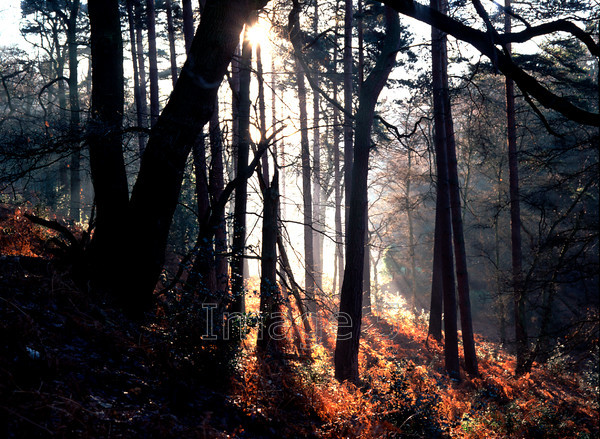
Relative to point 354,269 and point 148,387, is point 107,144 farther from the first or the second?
point 354,269

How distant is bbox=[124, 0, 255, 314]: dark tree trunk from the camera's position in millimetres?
5043

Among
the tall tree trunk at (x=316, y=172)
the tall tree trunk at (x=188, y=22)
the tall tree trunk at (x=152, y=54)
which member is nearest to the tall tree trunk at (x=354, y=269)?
the tall tree trunk at (x=316, y=172)

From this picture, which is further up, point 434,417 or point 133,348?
point 133,348

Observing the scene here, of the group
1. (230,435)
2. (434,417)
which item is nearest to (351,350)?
(434,417)

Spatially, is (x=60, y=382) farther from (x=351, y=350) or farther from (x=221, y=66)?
(x=351, y=350)

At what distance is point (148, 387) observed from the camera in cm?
455

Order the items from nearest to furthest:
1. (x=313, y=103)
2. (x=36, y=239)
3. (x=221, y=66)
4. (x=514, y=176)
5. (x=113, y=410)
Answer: (x=113, y=410) → (x=221, y=66) → (x=36, y=239) → (x=514, y=176) → (x=313, y=103)

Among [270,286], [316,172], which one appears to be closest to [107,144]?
[270,286]

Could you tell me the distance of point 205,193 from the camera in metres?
11.8

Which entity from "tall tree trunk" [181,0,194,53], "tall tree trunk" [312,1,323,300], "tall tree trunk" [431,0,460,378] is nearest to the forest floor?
"tall tree trunk" [431,0,460,378]

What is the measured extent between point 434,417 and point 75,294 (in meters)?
5.69

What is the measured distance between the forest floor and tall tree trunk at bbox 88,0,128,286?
66cm

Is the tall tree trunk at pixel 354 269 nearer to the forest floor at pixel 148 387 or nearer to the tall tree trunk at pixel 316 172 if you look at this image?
the forest floor at pixel 148 387

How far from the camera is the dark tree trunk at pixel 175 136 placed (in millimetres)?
5043
